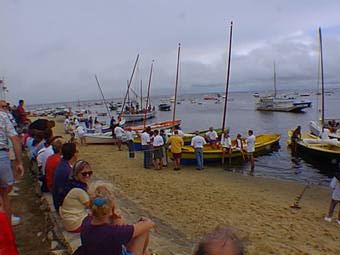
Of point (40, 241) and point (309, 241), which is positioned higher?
point (40, 241)

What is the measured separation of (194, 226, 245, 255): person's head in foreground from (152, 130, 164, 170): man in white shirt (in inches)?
544

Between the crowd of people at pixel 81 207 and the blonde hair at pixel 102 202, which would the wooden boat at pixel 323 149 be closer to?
the crowd of people at pixel 81 207

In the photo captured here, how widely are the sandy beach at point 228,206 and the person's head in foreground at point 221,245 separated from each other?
7.28 ft

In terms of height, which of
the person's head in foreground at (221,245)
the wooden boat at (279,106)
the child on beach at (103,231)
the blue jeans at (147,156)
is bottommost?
the blue jeans at (147,156)

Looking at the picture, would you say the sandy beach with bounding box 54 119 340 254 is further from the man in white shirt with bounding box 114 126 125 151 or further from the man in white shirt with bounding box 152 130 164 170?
the man in white shirt with bounding box 114 126 125 151

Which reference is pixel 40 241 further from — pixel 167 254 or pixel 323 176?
pixel 323 176

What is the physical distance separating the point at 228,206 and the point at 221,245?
8474 mm

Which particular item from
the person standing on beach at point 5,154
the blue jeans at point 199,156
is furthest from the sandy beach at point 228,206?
the person standing on beach at point 5,154

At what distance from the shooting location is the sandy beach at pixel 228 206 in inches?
282

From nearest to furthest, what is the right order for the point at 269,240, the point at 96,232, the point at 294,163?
→ the point at 96,232 < the point at 269,240 < the point at 294,163

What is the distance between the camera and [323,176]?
16.4 m

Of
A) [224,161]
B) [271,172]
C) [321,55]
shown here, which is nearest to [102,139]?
[224,161]

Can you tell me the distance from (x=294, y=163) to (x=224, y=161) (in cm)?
462

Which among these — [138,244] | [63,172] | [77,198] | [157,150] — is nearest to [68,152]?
[63,172]
